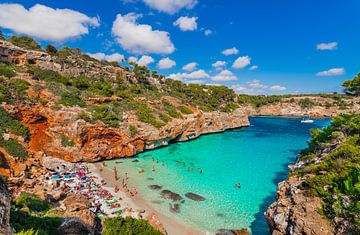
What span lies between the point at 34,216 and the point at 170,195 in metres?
9.28

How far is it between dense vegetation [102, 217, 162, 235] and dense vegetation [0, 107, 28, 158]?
46.4 ft

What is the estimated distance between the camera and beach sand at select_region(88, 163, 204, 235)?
11644mm

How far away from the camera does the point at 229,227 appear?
11898mm

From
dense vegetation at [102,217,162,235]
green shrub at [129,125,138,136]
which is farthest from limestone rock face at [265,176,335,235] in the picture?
green shrub at [129,125,138,136]

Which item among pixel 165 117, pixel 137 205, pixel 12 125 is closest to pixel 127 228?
pixel 137 205

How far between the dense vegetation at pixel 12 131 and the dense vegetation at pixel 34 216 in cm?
801

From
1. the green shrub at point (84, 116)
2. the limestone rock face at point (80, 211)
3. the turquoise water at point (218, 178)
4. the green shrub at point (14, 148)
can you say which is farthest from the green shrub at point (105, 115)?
the limestone rock face at point (80, 211)

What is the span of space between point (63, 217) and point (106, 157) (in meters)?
14.0

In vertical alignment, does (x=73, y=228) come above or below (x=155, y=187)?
above

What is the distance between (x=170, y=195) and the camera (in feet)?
51.1

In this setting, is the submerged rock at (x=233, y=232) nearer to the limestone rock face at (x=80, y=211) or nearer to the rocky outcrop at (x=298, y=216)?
the rocky outcrop at (x=298, y=216)

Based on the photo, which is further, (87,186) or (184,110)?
(184,110)

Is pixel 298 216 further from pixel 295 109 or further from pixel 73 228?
pixel 295 109

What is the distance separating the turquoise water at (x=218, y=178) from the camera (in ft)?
42.7
